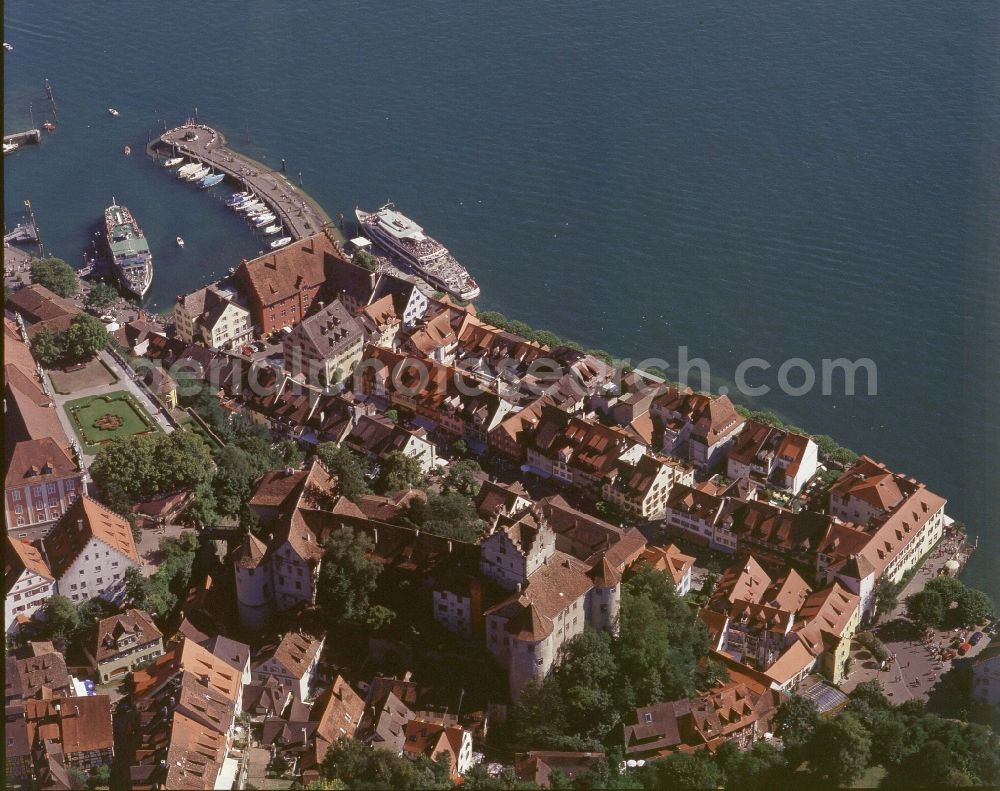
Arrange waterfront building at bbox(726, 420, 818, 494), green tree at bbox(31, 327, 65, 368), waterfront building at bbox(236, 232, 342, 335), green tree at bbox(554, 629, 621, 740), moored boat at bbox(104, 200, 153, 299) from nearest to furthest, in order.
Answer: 1. green tree at bbox(554, 629, 621, 740)
2. waterfront building at bbox(726, 420, 818, 494)
3. green tree at bbox(31, 327, 65, 368)
4. waterfront building at bbox(236, 232, 342, 335)
5. moored boat at bbox(104, 200, 153, 299)

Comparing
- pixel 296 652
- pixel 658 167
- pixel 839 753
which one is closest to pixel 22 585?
pixel 296 652

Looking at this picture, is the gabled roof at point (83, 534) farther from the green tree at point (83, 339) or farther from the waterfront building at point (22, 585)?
the green tree at point (83, 339)

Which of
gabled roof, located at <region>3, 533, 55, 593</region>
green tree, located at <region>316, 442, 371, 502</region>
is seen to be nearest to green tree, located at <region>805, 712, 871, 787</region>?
green tree, located at <region>316, 442, 371, 502</region>

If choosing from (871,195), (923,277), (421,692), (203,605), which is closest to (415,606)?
(421,692)

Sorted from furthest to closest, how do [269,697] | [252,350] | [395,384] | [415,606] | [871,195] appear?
1. [871,195]
2. [252,350]
3. [395,384]
4. [415,606]
5. [269,697]

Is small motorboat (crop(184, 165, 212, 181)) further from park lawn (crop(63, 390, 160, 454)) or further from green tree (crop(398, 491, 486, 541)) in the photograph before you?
green tree (crop(398, 491, 486, 541))

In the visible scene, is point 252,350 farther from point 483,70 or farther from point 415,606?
point 483,70

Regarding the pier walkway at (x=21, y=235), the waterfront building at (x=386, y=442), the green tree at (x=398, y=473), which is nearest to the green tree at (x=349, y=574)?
the green tree at (x=398, y=473)

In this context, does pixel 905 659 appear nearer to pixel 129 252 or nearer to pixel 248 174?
pixel 129 252
